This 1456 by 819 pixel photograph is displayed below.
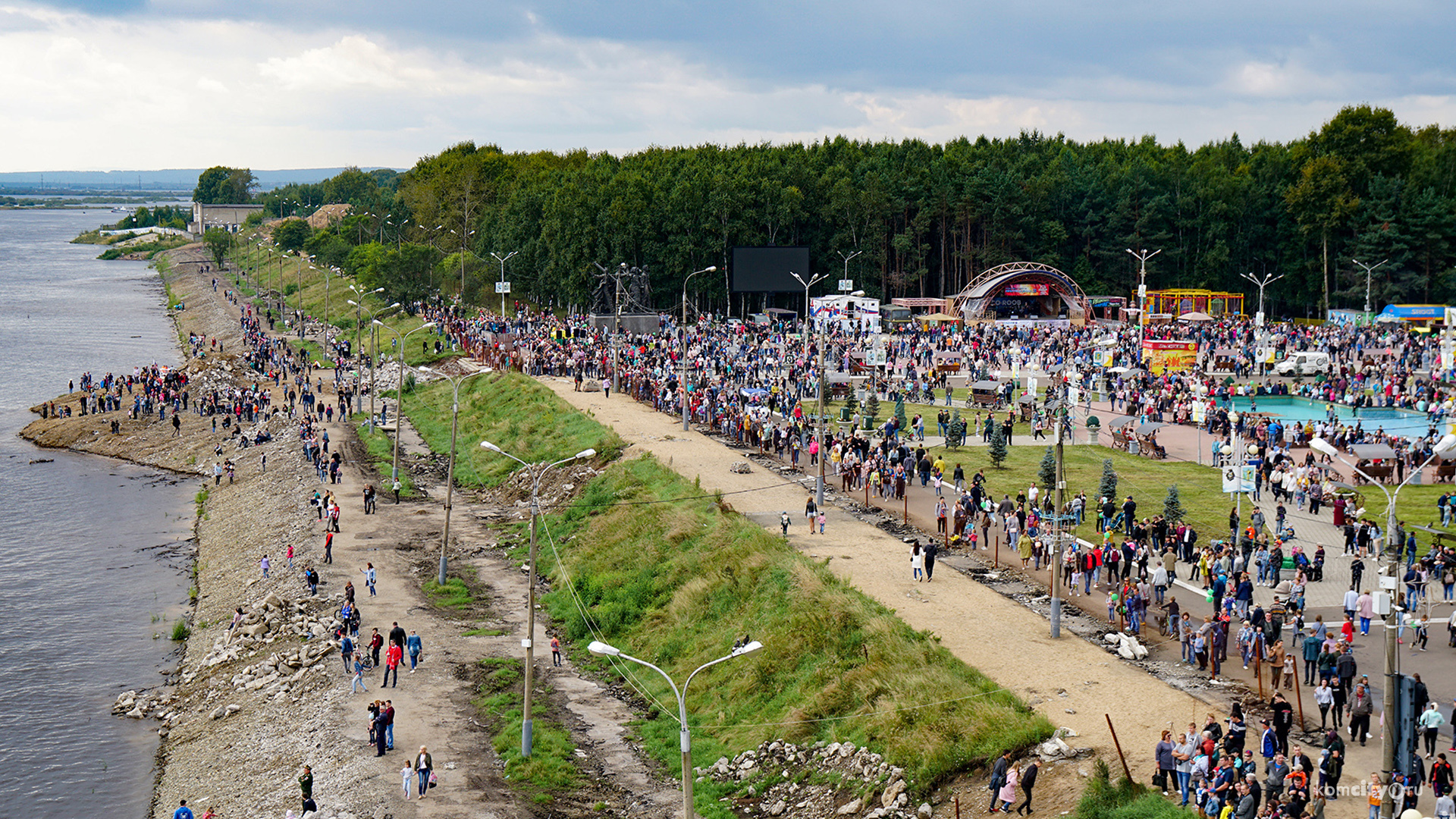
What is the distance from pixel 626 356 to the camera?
239ft

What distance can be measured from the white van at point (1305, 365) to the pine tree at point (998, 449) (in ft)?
95.9

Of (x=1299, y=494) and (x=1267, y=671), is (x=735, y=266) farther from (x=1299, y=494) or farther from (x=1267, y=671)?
(x=1267, y=671)

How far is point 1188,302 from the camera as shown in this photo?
104m

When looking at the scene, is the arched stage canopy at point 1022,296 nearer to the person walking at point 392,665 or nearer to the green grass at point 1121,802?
the person walking at point 392,665

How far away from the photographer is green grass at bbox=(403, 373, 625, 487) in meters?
54.5

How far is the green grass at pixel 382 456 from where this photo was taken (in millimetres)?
53594

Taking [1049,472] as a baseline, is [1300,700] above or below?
below

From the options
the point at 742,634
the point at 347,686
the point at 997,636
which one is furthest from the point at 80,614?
the point at 997,636

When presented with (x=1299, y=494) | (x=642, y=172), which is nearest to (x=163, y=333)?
(x=642, y=172)

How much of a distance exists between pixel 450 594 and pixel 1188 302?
8037 centimetres

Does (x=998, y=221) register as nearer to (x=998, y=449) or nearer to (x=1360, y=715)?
(x=998, y=449)

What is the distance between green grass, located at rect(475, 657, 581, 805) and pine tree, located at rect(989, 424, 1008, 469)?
20616 millimetres

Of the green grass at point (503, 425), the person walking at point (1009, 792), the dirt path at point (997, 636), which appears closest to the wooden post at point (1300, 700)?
the dirt path at point (997, 636)

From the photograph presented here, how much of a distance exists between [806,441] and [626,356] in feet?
81.1
